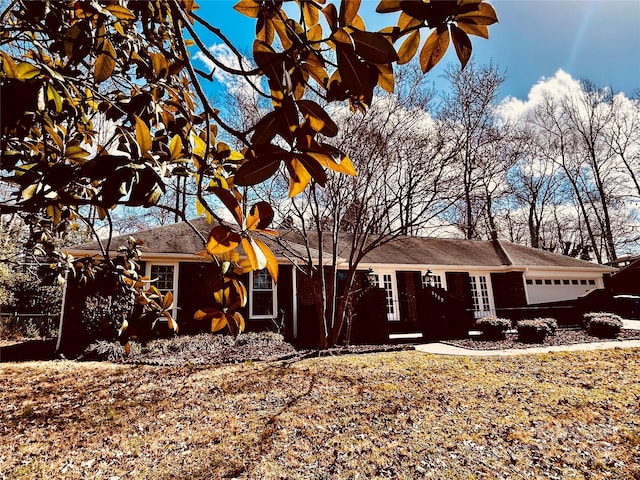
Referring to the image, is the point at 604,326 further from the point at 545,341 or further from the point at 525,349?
the point at 525,349

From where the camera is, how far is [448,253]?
18.4 meters

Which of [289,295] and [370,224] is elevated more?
[370,224]

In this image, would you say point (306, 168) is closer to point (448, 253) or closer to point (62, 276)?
point (62, 276)

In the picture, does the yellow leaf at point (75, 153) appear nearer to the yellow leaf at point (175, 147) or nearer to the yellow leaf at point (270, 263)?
the yellow leaf at point (175, 147)

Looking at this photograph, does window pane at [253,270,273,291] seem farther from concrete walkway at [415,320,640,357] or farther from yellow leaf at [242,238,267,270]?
yellow leaf at [242,238,267,270]

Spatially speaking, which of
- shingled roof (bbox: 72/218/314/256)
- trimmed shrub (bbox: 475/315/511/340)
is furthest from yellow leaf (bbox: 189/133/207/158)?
trimmed shrub (bbox: 475/315/511/340)

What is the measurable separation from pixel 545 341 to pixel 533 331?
52cm

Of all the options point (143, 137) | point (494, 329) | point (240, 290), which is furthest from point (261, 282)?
point (143, 137)

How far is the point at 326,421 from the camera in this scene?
16.2 ft

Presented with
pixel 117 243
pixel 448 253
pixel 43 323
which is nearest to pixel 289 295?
pixel 117 243

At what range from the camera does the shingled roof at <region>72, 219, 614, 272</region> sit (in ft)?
42.7

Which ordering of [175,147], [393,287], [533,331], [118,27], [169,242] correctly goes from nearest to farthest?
1. [175,147]
2. [118,27]
3. [533,331]
4. [169,242]
5. [393,287]

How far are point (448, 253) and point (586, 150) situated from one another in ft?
50.7

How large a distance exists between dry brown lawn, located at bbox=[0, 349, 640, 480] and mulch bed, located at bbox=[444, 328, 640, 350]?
2591 mm
